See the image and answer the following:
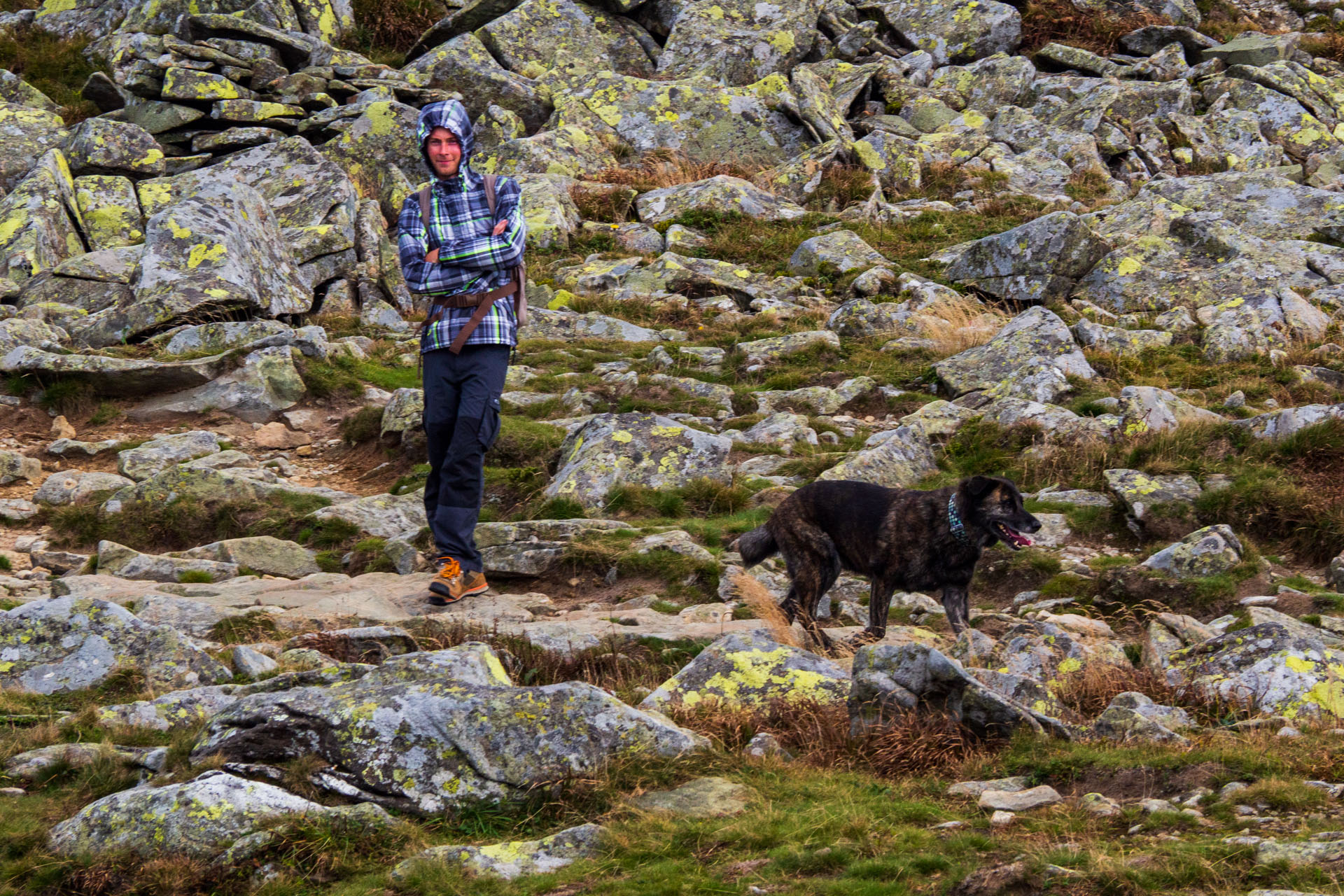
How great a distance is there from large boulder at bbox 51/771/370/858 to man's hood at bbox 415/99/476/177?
533cm

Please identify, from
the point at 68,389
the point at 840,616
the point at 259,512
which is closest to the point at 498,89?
the point at 68,389

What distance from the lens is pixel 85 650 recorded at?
7398mm

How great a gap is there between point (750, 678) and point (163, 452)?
9.16m

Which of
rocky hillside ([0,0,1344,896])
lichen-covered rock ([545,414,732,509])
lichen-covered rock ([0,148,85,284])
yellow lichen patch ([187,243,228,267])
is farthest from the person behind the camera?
lichen-covered rock ([0,148,85,284])

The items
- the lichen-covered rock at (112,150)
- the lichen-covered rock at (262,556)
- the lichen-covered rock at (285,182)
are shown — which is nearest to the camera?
the lichen-covered rock at (262,556)

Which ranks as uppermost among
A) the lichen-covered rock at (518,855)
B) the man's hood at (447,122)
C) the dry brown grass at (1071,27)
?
the dry brown grass at (1071,27)

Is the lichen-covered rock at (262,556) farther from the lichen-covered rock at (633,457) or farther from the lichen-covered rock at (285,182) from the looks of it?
the lichen-covered rock at (285,182)

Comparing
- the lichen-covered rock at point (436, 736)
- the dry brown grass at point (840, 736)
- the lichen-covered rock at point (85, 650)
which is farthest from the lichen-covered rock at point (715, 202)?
the lichen-covered rock at point (436, 736)

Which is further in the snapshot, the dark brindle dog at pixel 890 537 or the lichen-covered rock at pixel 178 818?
the dark brindle dog at pixel 890 537

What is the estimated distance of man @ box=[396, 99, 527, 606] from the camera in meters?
9.22

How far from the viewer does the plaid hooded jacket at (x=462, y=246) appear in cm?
930

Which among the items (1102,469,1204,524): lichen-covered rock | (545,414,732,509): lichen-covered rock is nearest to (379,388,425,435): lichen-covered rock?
(545,414,732,509): lichen-covered rock

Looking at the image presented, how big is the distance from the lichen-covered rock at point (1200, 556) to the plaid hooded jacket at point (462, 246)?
593 centimetres

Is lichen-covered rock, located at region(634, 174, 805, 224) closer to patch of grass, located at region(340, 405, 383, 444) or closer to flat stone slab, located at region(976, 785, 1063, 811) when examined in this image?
patch of grass, located at region(340, 405, 383, 444)
